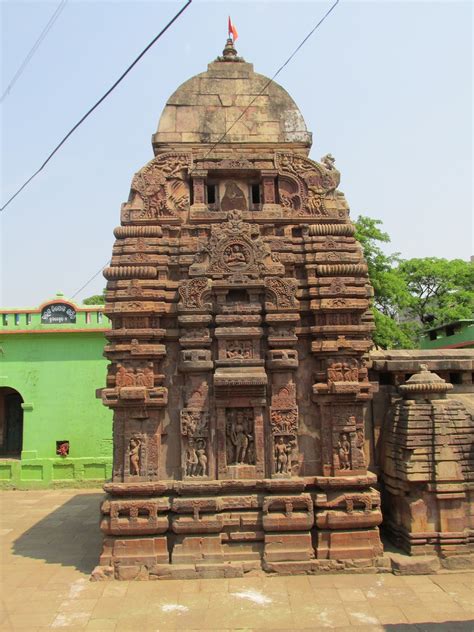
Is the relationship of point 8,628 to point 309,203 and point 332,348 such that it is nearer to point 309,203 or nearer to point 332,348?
→ point 332,348

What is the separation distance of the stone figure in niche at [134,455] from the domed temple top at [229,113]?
201 inches

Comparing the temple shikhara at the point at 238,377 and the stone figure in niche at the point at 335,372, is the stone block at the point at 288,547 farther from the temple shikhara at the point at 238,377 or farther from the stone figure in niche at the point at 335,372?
the stone figure in niche at the point at 335,372

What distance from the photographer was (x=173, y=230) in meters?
8.48

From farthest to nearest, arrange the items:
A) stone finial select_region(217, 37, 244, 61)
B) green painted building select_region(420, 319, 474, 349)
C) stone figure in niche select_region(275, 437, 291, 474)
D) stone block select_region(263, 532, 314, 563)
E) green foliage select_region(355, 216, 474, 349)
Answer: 1. green foliage select_region(355, 216, 474, 349)
2. green painted building select_region(420, 319, 474, 349)
3. stone finial select_region(217, 37, 244, 61)
4. stone figure in niche select_region(275, 437, 291, 474)
5. stone block select_region(263, 532, 314, 563)

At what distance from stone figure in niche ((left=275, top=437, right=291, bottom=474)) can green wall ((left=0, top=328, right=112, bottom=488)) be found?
8.26 m

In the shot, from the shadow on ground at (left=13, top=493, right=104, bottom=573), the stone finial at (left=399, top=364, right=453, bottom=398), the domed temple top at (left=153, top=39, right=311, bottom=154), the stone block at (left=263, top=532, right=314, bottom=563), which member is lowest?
the shadow on ground at (left=13, top=493, right=104, bottom=573)

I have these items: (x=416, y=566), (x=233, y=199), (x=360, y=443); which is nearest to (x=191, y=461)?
(x=360, y=443)

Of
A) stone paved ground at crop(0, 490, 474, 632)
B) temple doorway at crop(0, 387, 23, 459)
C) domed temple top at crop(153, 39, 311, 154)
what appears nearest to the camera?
stone paved ground at crop(0, 490, 474, 632)

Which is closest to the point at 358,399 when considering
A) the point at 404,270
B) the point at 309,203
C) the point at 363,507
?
the point at 363,507

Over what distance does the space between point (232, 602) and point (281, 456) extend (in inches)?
82.4

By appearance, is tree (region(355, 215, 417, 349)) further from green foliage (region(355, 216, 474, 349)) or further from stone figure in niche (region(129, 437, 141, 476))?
stone figure in niche (region(129, 437, 141, 476))

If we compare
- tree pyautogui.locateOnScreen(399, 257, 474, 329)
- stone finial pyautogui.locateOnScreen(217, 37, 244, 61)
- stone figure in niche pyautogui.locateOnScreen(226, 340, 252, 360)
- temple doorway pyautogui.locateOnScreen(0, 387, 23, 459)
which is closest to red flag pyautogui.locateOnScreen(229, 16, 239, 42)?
stone finial pyautogui.locateOnScreen(217, 37, 244, 61)

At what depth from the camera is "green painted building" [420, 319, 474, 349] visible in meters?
21.1

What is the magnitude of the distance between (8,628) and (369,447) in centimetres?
567
